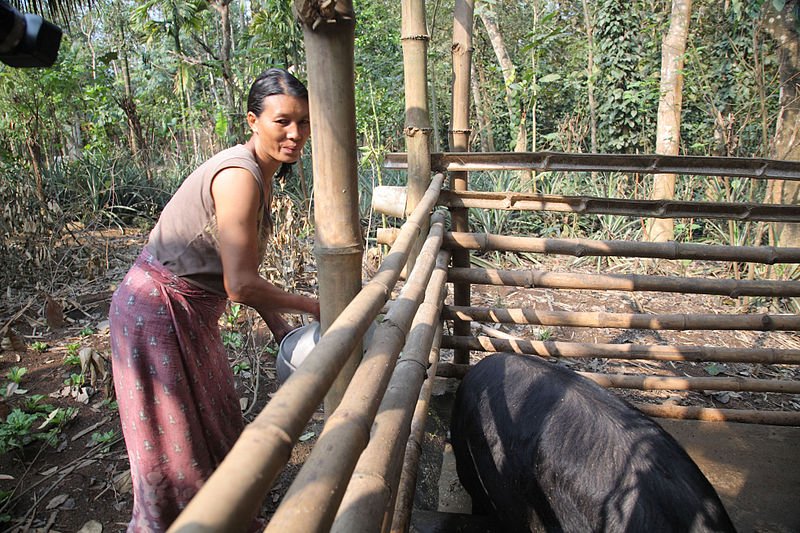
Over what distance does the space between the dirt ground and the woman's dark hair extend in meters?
1.69

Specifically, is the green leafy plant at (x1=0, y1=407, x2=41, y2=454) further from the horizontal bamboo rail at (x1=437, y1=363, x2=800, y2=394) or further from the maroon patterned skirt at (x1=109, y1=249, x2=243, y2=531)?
the horizontal bamboo rail at (x1=437, y1=363, x2=800, y2=394)

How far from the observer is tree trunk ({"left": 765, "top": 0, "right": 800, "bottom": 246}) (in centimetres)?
425

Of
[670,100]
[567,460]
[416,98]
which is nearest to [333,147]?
[567,460]

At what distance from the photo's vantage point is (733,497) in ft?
7.73

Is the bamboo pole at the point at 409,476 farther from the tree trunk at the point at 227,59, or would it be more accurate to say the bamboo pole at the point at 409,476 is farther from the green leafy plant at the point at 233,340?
the tree trunk at the point at 227,59

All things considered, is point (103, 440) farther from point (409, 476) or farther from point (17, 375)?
point (409, 476)

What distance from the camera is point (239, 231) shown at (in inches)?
58.0

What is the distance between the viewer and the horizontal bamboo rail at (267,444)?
0.56 metres

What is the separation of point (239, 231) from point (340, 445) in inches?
32.0

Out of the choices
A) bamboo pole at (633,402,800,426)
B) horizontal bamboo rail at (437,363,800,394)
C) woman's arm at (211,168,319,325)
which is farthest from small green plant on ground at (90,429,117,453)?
bamboo pole at (633,402,800,426)

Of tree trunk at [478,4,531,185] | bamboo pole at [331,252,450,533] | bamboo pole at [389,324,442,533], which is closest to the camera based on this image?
bamboo pole at [331,252,450,533]

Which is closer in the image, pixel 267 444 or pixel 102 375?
pixel 267 444

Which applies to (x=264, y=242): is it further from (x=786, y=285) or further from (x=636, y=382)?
(x=786, y=285)

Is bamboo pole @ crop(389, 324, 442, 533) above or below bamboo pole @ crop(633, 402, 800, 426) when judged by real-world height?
above
